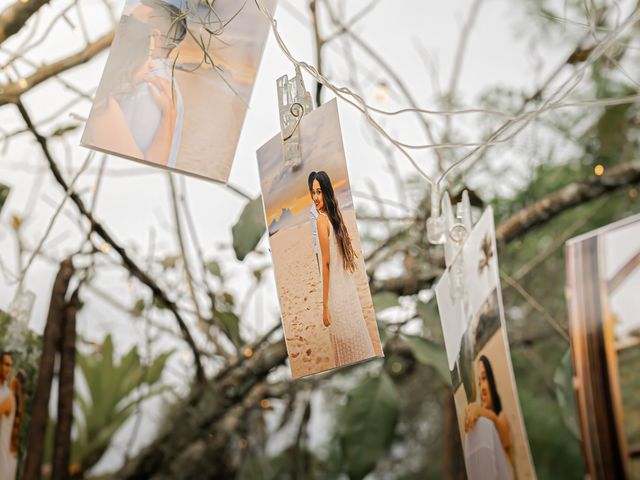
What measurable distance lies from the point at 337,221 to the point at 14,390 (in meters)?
0.46

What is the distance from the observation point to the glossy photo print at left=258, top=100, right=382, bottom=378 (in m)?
0.48

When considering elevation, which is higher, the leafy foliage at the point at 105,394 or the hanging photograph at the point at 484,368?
the leafy foliage at the point at 105,394

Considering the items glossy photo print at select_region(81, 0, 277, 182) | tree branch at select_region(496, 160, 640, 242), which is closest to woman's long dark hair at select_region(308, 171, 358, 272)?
glossy photo print at select_region(81, 0, 277, 182)

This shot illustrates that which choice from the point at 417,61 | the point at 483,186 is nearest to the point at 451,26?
the point at 417,61

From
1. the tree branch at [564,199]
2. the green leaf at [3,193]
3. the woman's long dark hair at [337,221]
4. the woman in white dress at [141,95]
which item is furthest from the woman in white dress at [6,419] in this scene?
the tree branch at [564,199]

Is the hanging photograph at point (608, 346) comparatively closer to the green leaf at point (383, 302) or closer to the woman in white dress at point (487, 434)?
the woman in white dress at point (487, 434)

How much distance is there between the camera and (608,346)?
40 cm

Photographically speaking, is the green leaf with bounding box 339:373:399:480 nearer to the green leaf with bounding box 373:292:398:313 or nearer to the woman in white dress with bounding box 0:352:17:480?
the green leaf with bounding box 373:292:398:313

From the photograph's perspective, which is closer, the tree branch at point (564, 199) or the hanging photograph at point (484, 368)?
the hanging photograph at point (484, 368)

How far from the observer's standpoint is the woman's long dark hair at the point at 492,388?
0.50 meters

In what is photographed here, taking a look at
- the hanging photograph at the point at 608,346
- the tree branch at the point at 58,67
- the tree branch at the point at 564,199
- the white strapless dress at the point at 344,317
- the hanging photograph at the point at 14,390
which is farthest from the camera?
the tree branch at the point at 564,199

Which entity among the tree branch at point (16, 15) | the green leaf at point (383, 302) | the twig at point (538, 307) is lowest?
the twig at point (538, 307)

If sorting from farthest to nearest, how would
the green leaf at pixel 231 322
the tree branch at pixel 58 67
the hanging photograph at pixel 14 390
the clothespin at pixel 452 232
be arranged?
1. the green leaf at pixel 231 322
2. the tree branch at pixel 58 67
3. the hanging photograph at pixel 14 390
4. the clothespin at pixel 452 232

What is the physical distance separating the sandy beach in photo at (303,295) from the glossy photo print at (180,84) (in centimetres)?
10
